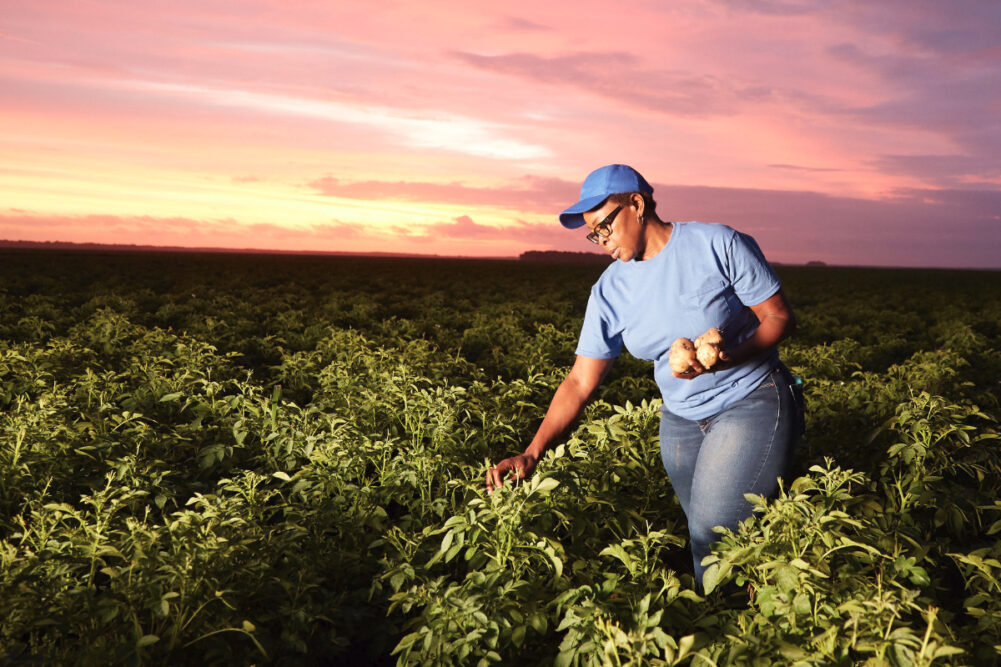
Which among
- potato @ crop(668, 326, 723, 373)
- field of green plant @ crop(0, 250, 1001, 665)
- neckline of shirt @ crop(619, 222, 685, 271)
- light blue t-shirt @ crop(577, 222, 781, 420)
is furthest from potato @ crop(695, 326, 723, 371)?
field of green plant @ crop(0, 250, 1001, 665)

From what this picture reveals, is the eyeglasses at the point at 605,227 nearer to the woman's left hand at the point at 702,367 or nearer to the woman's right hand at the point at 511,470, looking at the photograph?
the woman's left hand at the point at 702,367

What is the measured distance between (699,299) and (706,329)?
0.12 metres

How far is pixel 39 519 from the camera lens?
9.05 feet

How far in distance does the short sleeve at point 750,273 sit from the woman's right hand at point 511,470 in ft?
3.45

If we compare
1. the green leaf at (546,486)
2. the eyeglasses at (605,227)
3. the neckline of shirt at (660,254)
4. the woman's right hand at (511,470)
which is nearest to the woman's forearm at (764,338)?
the neckline of shirt at (660,254)

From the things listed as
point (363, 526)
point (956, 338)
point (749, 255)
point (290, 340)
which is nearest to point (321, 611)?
point (363, 526)

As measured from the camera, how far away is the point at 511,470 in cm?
275

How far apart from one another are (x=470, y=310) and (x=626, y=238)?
1380cm

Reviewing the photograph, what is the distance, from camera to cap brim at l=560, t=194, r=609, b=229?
2555 millimetres

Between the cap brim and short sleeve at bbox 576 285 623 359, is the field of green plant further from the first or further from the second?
the cap brim

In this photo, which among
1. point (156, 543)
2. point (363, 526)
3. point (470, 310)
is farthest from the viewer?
point (470, 310)

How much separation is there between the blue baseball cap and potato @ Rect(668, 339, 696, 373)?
59cm

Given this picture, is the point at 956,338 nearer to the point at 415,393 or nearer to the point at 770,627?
the point at 415,393

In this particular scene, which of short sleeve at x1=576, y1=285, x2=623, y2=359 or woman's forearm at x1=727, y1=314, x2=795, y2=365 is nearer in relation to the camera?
woman's forearm at x1=727, y1=314, x2=795, y2=365
